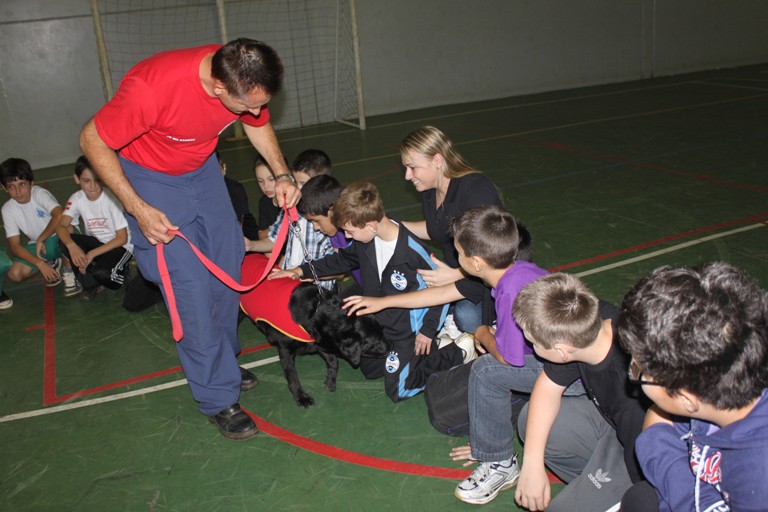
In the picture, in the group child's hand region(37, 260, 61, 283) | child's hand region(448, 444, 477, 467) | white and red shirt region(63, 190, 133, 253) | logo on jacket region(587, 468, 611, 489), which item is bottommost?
child's hand region(448, 444, 477, 467)

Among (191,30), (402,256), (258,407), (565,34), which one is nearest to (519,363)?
(402,256)

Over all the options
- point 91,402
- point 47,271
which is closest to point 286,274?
point 91,402

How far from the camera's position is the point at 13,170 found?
17.0 ft

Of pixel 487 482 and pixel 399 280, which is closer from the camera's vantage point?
pixel 487 482

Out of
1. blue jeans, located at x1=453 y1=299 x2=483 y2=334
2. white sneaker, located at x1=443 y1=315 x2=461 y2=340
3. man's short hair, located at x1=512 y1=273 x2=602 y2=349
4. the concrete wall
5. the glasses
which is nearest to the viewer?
the glasses

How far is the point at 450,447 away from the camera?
311cm

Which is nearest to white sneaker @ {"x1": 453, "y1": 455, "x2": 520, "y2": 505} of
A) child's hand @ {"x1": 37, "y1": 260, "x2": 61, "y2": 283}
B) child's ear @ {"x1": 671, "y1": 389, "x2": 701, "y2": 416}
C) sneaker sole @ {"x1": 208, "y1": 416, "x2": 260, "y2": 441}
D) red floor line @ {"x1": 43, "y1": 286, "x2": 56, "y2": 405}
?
sneaker sole @ {"x1": 208, "y1": 416, "x2": 260, "y2": 441}

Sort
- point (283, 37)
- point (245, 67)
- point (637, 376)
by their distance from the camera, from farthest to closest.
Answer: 1. point (283, 37)
2. point (245, 67)
3. point (637, 376)

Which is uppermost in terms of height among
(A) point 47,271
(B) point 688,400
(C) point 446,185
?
(C) point 446,185

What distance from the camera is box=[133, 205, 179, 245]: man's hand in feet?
9.19

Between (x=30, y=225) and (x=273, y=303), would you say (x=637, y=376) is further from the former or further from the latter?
(x=30, y=225)

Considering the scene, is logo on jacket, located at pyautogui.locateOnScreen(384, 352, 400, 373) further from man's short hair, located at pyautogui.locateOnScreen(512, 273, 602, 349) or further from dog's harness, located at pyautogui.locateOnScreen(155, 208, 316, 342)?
man's short hair, located at pyautogui.locateOnScreen(512, 273, 602, 349)

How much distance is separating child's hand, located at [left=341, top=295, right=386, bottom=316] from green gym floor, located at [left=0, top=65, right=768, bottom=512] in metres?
0.59

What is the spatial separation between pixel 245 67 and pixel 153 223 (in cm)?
81
